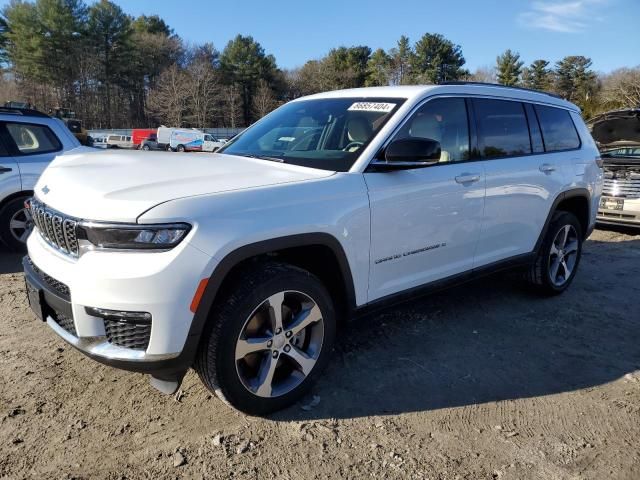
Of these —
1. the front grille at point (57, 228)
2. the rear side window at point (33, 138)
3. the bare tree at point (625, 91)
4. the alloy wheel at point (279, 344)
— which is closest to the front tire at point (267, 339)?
the alloy wheel at point (279, 344)

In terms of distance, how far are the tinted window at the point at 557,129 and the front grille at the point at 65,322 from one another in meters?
4.00

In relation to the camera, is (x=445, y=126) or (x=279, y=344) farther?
(x=445, y=126)

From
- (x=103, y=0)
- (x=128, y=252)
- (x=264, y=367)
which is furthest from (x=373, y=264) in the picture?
(x=103, y=0)

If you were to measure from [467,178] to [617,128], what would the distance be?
260 inches

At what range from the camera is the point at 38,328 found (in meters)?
3.78

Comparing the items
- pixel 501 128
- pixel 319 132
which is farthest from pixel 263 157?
pixel 501 128

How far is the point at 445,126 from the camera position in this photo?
3.55m

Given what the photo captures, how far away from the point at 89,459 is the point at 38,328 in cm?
178

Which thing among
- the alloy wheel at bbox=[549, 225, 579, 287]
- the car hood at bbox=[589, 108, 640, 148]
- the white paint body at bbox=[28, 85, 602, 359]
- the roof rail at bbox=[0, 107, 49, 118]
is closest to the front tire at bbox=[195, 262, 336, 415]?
the white paint body at bbox=[28, 85, 602, 359]

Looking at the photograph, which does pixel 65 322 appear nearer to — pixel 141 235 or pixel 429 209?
pixel 141 235

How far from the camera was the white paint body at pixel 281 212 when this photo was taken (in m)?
2.21

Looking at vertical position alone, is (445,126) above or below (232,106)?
below

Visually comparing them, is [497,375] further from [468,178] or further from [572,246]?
[572,246]

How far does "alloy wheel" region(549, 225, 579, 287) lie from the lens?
4.70m
